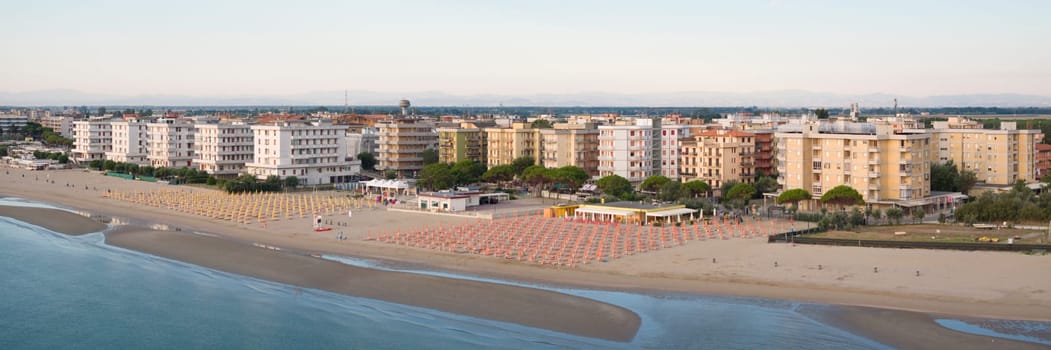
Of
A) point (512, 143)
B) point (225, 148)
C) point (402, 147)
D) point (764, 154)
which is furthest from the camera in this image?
point (402, 147)

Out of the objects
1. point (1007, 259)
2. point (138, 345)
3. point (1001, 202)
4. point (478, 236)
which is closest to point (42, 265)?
point (138, 345)

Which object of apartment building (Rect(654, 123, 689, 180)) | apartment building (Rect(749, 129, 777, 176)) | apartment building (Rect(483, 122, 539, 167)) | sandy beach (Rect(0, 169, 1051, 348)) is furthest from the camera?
apartment building (Rect(483, 122, 539, 167))

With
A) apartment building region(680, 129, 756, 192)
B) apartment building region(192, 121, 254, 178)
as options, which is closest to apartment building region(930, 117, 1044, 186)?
apartment building region(680, 129, 756, 192)

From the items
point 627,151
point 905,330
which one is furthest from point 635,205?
point 905,330

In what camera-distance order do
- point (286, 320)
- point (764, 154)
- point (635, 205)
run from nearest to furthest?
point (286, 320), point (635, 205), point (764, 154)

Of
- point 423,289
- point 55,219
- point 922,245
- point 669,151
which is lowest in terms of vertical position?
point 423,289

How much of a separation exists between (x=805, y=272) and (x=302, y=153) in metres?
48.5

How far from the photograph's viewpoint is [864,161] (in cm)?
5053

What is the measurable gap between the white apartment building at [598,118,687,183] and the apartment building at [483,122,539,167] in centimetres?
1005

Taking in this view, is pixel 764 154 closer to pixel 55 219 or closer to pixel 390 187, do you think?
pixel 390 187

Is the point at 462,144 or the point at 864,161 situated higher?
the point at 462,144

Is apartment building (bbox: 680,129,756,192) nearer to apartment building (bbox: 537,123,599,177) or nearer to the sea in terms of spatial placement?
apartment building (bbox: 537,123,599,177)

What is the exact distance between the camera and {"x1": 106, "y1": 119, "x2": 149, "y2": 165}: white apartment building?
9169cm

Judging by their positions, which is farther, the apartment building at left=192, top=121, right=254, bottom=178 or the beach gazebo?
the apartment building at left=192, top=121, right=254, bottom=178
